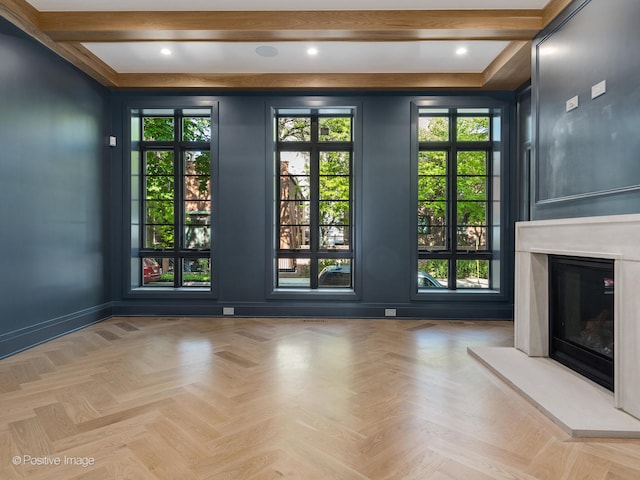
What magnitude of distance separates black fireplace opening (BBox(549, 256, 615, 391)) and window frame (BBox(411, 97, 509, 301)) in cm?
168

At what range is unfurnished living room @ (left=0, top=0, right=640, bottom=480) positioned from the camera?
6.42 ft

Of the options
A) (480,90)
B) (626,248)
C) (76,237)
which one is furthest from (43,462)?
(480,90)

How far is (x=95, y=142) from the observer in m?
4.50

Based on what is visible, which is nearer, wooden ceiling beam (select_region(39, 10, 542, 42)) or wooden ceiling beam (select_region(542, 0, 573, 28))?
wooden ceiling beam (select_region(542, 0, 573, 28))

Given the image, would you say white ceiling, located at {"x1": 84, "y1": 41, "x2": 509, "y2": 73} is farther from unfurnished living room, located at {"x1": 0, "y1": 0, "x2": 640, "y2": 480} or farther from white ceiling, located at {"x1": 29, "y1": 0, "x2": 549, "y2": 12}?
white ceiling, located at {"x1": 29, "y1": 0, "x2": 549, "y2": 12}

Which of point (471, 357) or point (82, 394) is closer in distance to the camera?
point (82, 394)

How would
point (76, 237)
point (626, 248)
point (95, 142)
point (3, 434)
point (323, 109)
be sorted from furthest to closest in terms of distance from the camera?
point (323, 109) < point (95, 142) < point (76, 237) < point (626, 248) < point (3, 434)

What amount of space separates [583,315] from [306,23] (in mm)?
3535

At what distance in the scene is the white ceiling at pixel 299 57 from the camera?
3838mm

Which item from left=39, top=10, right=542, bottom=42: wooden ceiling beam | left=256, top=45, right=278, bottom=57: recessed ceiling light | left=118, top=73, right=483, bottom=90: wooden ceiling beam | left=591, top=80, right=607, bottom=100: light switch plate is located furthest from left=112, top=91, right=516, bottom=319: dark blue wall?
left=591, top=80, right=607, bottom=100: light switch plate

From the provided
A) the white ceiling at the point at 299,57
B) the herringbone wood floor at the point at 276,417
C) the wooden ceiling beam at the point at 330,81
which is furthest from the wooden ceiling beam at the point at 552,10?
the herringbone wood floor at the point at 276,417

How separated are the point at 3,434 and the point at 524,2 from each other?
502 cm

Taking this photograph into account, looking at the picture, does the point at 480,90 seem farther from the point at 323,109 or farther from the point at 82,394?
the point at 82,394

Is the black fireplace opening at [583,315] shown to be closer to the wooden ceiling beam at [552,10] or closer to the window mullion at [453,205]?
the window mullion at [453,205]
